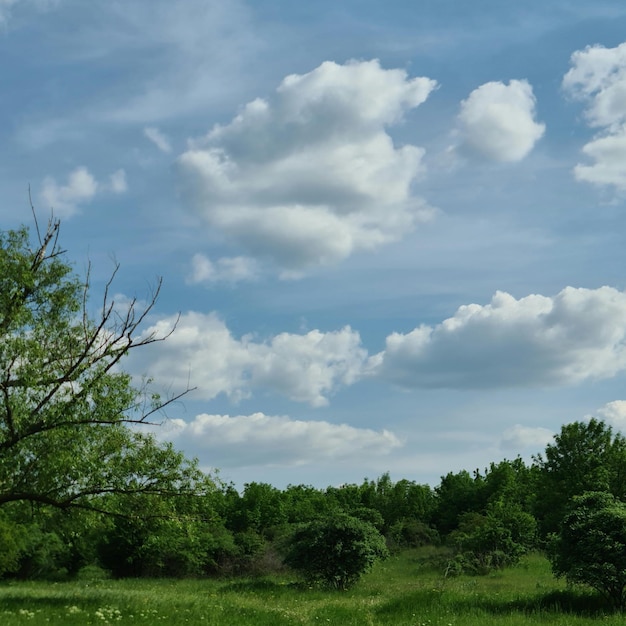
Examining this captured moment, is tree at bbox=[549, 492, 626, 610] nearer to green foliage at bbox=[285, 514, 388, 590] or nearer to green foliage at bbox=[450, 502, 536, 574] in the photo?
green foliage at bbox=[285, 514, 388, 590]

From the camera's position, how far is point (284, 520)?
70750 mm

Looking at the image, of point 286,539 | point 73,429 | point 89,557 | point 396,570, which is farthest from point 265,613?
point 89,557

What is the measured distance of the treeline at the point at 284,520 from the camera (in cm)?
2542

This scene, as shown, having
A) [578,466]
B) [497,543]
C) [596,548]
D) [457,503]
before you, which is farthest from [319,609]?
[457,503]

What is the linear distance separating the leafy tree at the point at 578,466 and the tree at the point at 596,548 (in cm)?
3676

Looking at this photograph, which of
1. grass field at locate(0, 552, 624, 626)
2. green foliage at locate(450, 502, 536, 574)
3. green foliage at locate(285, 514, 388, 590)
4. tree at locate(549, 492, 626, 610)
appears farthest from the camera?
green foliage at locate(450, 502, 536, 574)

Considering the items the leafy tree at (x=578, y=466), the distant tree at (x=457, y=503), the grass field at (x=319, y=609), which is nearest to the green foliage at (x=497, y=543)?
the leafy tree at (x=578, y=466)

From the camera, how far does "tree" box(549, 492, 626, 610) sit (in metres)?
22.4

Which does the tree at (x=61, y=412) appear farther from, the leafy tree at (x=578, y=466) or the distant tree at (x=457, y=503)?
the distant tree at (x=457, y=503)

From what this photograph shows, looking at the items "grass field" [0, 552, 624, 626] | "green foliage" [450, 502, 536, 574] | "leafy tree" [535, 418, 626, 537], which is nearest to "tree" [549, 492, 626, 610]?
"grass field" [0, 552, 624, 626]

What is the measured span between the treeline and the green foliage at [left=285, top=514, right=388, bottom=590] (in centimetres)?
82

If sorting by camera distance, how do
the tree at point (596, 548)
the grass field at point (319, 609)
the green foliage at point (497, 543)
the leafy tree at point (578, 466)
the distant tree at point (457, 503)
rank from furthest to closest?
1. the distant tree at point (457, 503)
2. the leafy tree at point (578, 466)
3. the green foliage at point (497, 543)
4. the tree at point (596, 548)
5. the grass field at point (319, 609)

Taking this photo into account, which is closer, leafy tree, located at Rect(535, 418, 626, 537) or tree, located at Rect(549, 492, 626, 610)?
tree, located at Rect(549, 492, 626, 610)

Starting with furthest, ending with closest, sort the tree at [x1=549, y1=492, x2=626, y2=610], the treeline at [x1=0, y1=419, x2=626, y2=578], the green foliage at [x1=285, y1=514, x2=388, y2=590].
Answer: the green foliage at [x1=285, y1=514, x2=388, y2=590] < the treeline at [x1=0, y1=419, x2=626, y2=578] < the tree at [x1=549, y1=492, x2=626, y2=610]
